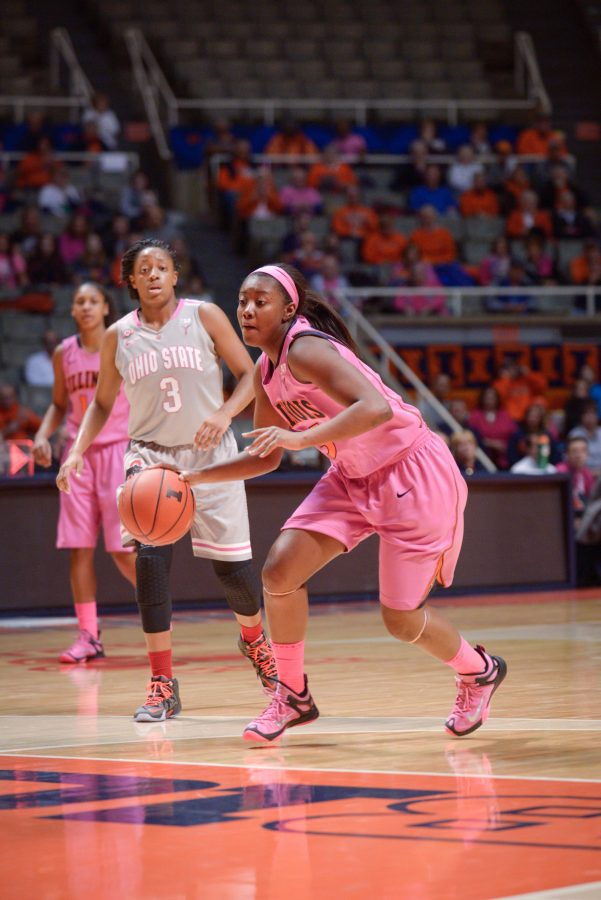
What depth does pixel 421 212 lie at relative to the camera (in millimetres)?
18531

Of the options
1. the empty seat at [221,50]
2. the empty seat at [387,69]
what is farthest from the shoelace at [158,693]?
the empty seat at [387,69]

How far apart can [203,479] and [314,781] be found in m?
1.30

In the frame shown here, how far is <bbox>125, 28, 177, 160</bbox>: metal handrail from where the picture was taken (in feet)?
66.6

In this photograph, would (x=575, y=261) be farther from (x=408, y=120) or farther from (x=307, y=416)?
(x=307, y=416)

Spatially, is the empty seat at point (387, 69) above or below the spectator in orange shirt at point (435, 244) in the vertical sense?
above

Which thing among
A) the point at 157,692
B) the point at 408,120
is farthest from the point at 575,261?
the point at 157,692

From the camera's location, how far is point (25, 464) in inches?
448

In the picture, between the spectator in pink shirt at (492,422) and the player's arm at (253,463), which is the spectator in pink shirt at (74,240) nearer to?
the spectator in pink shirt at (492,422)

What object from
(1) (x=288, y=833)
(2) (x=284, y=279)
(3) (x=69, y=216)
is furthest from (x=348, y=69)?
(1) (x=288, y=833)

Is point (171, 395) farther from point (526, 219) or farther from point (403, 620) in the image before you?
point (526, 219)

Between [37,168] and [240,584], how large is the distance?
40.7 feet

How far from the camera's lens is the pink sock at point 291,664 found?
Result: 213 inches

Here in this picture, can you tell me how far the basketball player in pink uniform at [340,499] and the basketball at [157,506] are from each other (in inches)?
3.3

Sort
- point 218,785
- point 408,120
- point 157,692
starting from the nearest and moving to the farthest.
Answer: point 218,785
point 157,692
point 408,120
